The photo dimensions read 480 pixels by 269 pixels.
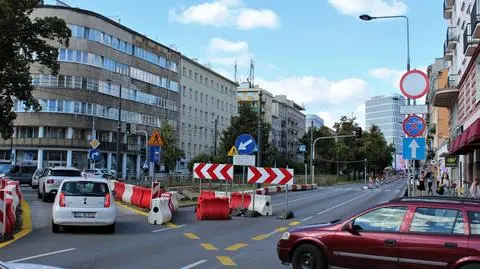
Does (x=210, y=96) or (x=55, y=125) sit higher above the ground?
(x=210, y=96)

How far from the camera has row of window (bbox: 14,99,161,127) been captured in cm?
6700

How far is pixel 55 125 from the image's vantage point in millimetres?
67062

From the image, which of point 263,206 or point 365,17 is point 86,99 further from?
point 365,17

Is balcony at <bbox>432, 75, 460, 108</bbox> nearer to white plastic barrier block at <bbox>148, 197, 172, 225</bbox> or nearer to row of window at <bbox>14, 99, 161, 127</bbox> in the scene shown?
white plastic barrier block at <bbox>148, 197, 172, 225</bbox>

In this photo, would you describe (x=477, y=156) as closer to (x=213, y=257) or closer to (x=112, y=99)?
(x=213, y=257)

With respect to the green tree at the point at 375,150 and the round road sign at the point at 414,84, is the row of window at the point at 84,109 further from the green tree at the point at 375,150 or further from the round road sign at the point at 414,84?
the round road sign at the point at 414,84

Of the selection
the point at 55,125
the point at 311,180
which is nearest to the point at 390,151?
the point at 311,180

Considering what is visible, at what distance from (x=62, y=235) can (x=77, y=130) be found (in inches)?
2273

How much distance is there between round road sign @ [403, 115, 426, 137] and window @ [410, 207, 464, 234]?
5.95 meters

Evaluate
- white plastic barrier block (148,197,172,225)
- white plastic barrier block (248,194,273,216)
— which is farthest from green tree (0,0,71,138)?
white plastic barrier block (248,194,273,216)

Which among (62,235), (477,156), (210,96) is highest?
(210,96)

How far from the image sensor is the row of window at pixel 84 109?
67.0m

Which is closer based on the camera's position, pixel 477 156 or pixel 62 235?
pixel 62 235

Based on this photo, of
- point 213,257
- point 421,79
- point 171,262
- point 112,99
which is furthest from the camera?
point 112,99
